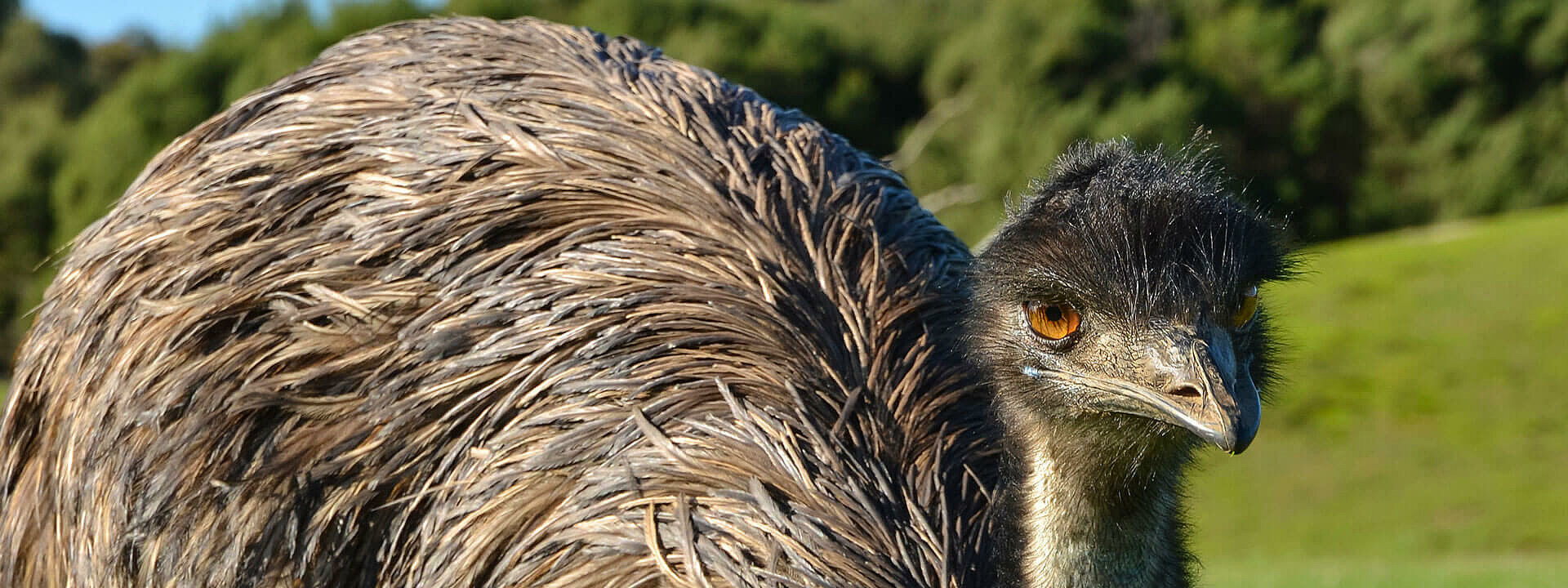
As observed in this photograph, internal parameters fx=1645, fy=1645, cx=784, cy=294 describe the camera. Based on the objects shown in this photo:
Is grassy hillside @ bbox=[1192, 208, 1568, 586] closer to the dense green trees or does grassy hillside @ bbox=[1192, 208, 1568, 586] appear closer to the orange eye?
the dense green trees

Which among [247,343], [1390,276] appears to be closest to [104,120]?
[1390,276]

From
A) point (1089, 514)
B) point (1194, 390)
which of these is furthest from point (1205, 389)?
point (1089, 514)

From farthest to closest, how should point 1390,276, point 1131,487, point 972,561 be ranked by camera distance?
point 1390,276, point 972,561, point 1131,487

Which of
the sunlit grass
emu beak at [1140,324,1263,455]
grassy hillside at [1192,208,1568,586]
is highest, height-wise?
emu beak at [1140,324,1263,455]

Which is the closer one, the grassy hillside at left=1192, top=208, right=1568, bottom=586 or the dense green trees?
the grassy hillside at left=1192, top=208, right=1568, bottom=586

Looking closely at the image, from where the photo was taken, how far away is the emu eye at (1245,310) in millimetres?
2859

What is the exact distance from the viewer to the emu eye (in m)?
2.86

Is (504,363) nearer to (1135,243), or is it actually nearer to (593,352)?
(593,352)

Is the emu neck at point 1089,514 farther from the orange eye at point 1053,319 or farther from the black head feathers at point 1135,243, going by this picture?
the black head feathers at point 1135,243

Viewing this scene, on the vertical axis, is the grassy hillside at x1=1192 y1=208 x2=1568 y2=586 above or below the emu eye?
below

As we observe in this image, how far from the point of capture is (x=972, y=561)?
3258mm

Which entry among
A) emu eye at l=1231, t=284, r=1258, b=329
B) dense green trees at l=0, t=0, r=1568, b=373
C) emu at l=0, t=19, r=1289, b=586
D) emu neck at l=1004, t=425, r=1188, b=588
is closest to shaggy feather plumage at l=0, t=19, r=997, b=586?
emu at l=0, t=19, r=1289, b=586

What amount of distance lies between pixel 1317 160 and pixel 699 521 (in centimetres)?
3657

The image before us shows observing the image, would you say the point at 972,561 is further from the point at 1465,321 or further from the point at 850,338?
the point at 1465,321
